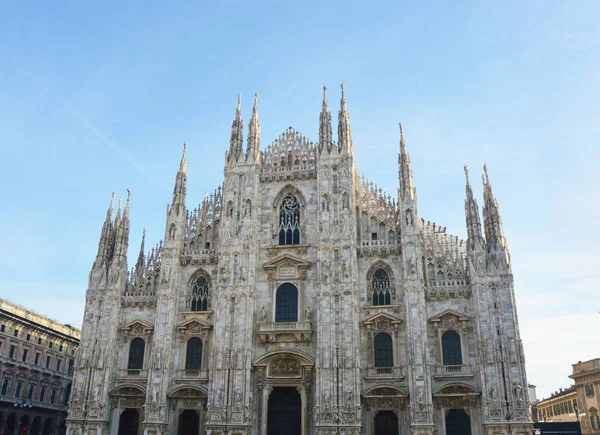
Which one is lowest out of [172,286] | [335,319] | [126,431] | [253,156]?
[126,431]

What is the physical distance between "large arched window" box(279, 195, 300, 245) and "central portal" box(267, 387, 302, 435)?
9550 millimetres

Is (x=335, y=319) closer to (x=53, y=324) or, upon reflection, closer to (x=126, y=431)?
(x=126, y=431)

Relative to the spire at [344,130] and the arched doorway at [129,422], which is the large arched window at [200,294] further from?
the spire at [344,130]

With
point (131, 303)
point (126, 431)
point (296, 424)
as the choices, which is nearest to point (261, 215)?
point (131, 303)

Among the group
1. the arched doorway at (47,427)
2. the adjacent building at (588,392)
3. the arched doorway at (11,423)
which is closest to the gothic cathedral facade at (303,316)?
the arched doorway at (11,423)

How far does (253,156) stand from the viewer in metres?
39.4

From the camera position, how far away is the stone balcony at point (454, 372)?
32.0 meters

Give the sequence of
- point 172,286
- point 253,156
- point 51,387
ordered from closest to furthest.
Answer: point 172,286 → point 253,156 → point 51,387

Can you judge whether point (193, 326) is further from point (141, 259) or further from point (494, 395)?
point (494, 395)

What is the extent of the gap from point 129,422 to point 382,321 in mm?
17145

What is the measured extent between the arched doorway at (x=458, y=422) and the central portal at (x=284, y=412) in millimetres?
8564

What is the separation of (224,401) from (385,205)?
1599 cm

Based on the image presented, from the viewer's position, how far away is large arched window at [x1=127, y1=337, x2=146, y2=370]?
3625 centimetres

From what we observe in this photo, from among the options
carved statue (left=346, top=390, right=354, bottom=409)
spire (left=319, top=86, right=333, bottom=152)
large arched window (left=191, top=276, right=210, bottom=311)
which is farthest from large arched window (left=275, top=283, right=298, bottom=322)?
spire (left=319, top=86, right=333, bottom=152)
